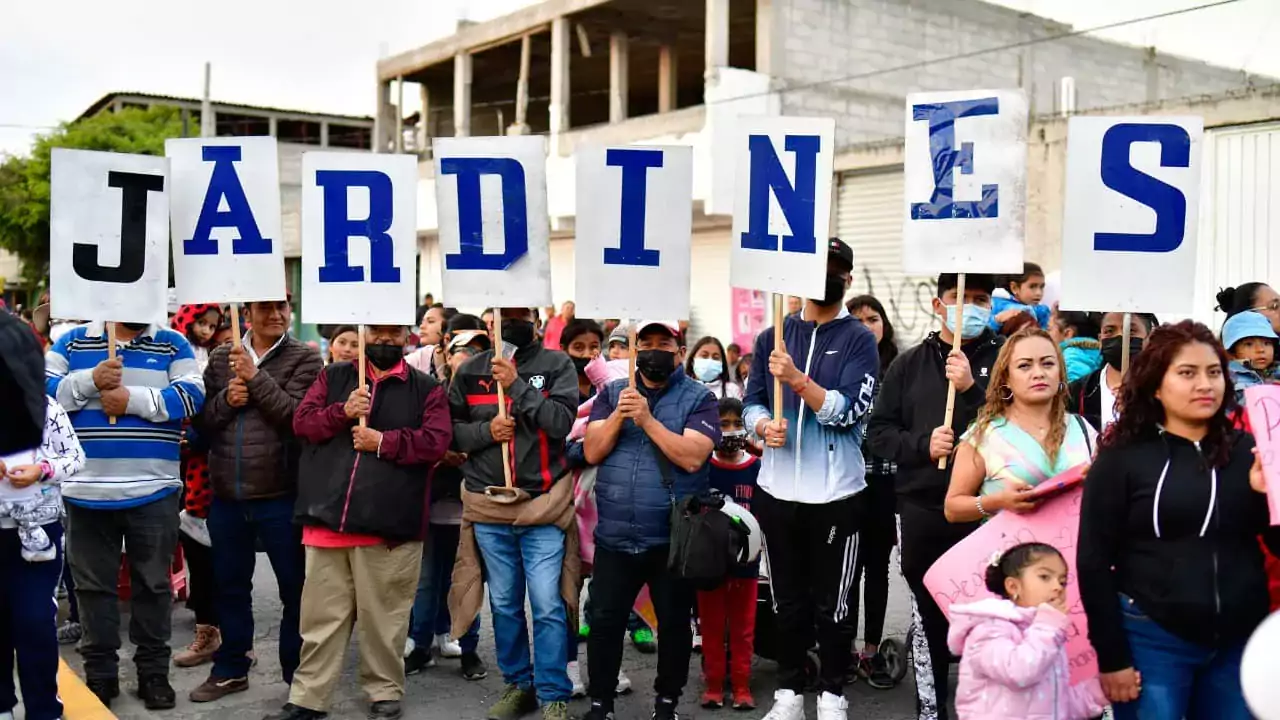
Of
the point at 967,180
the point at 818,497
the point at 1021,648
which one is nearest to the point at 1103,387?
the point at 967,180

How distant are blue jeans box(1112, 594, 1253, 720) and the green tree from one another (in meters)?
35.1

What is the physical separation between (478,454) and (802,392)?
1.67 m

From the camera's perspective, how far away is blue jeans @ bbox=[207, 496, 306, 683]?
6379mm

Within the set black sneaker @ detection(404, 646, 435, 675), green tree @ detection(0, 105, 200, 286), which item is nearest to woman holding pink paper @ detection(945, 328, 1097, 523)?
black sneaker @ detection(404, 646, 435, 675)

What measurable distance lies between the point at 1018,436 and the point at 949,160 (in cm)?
133

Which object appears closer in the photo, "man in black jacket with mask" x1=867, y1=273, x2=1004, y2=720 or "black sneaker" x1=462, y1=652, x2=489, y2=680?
"man in black jacket with mask" x1=867, y1=273, x2=1004, y2=720

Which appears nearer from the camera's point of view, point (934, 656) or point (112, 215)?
point (934, 656)

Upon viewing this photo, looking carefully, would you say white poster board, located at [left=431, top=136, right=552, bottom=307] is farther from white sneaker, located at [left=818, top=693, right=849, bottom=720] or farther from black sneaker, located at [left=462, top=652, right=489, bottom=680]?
white sneaker, located at [left=818, top=693, right=849, bottom=720]

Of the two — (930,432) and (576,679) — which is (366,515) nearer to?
(576,679)

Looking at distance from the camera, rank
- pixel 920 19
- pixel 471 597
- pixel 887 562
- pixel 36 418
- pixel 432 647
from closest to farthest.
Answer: pixel 36 418 < pixel 471 597 < pixel 887 562 < pixel 432 647 < pixel 920 19

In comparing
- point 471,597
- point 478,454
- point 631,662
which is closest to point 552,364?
point 478,454

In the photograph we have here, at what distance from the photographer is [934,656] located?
5.30m

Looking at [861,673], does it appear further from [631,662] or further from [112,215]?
[112,215]

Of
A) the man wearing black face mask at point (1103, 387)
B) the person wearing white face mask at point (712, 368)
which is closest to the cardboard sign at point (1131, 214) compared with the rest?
the man wearing black face mask at point (1103, 387)
